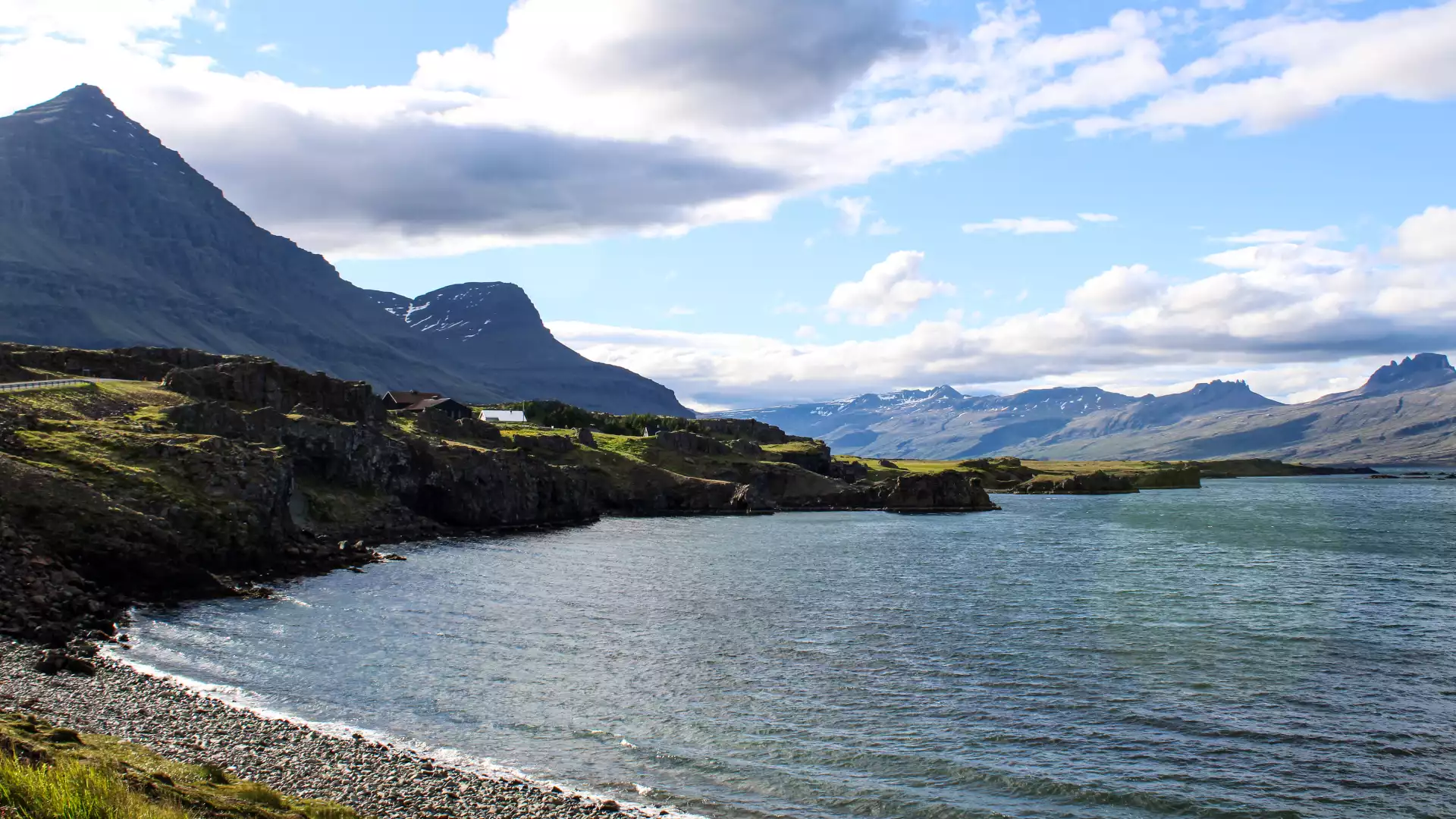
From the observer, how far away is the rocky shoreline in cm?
3109

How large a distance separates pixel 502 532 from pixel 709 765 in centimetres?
10290

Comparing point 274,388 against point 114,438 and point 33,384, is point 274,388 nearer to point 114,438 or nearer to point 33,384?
point 33,384

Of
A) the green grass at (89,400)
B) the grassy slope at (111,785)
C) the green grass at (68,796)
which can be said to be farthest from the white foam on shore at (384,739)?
the green grass at (89,400)

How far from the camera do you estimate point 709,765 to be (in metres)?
35.7

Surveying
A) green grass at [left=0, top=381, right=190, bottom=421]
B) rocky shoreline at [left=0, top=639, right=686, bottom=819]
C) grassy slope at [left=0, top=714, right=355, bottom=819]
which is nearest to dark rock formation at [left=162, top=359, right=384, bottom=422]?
green grass at [left=0, top=381, right=190, bottom=421]

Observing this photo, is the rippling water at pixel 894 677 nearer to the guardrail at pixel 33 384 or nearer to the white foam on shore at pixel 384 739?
the white foam on shore at pixel 384 739

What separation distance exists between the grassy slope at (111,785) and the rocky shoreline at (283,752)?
8.27 ft

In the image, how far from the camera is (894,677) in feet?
160

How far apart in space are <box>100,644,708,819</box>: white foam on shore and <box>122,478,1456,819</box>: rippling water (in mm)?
668

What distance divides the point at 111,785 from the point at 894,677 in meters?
35.1

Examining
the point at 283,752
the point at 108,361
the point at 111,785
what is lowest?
the point at 283,752

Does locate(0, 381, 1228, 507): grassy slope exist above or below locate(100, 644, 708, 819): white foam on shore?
above

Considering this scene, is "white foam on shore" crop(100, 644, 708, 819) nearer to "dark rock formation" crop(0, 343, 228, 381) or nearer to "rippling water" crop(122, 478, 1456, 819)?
"rippling water" crop(122, 478, 1456, 819)

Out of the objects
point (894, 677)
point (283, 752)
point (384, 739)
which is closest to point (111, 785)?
point (283, 752)
